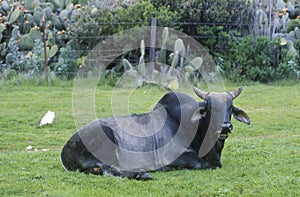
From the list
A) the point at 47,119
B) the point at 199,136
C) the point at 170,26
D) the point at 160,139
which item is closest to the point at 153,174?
the point at 160,139

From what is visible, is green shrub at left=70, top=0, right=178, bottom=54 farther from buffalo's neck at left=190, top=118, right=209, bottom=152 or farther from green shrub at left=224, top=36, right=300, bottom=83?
buffalo's neck at left=190, top=118, right=209, bottom=152

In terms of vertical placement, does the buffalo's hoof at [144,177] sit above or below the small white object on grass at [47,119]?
above

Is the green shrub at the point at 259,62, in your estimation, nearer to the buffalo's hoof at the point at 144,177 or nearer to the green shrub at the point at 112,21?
the green shrub at the point at 112,21

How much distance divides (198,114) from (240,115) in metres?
0.57

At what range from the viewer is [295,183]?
7.15 m

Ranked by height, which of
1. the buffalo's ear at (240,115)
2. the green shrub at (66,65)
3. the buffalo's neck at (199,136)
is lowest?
the green shrub at (66,65)

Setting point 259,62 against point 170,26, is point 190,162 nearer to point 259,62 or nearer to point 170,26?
point 170,26

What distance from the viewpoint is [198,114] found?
8023mm

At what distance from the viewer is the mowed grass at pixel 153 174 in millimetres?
6930

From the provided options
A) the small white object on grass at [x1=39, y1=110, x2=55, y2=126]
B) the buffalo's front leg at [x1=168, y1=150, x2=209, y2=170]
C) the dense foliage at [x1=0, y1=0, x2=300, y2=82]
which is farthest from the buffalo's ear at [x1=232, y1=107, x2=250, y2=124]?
the dense foliage at [x1=0, y1=0, x2=300, y2=82]

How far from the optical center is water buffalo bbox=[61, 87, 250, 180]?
7.75 metres

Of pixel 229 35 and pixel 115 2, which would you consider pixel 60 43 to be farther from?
pixel 229 35

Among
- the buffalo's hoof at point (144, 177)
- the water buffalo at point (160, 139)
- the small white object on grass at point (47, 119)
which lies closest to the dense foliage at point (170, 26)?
the small white object on grass at point (47, 119)

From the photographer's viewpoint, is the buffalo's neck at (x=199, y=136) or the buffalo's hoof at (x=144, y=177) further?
the buffalo's neck at (x=199, y=136)
